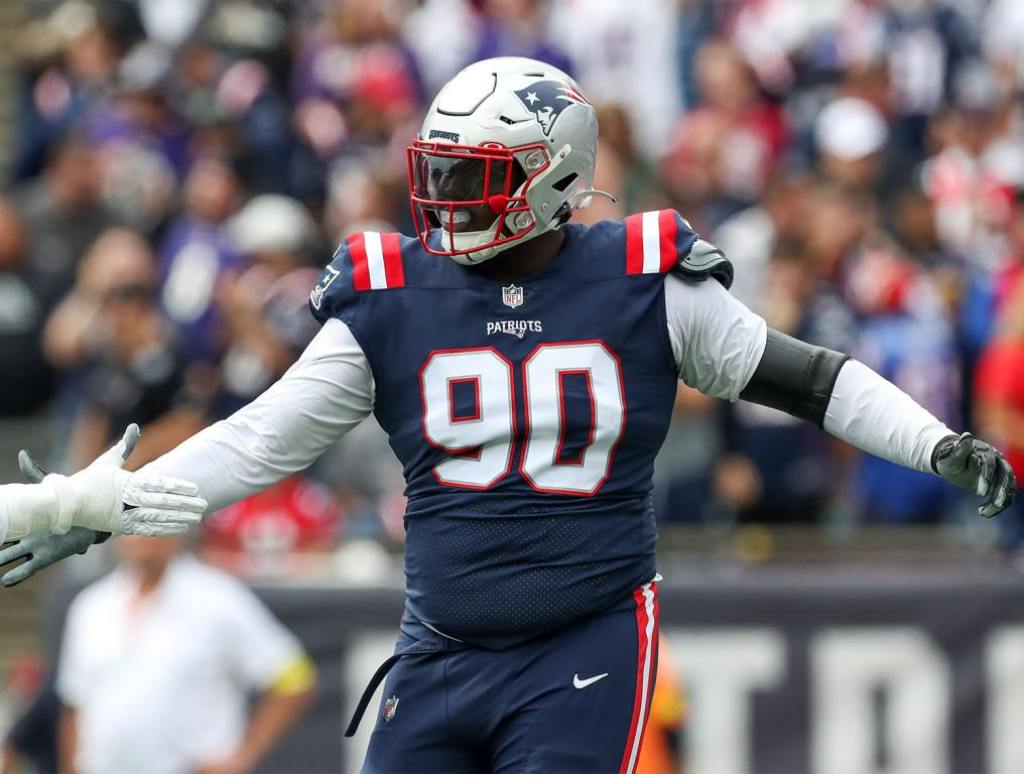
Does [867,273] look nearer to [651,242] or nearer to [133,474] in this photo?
[651,242]

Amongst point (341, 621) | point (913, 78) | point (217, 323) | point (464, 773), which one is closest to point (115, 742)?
point (341, 621)

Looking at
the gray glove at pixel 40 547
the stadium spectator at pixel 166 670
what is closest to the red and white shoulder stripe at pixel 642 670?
the gray glove at pixel 40 547

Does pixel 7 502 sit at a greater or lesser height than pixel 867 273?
→ greater

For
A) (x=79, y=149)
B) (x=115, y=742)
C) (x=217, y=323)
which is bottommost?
(x=115, y=742)

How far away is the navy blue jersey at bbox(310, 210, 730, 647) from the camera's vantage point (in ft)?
13.6

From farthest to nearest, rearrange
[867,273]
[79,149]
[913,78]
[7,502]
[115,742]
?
[913,78] < [79,149] < [867,273] < [115,742] < [7,502]

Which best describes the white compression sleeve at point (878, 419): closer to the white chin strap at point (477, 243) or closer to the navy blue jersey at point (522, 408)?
the navy blue jersey at point (522, 408)

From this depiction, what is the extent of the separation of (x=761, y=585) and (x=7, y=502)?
4.43 meters

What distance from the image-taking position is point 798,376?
4238mm

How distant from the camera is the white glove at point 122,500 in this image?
397 centimetres

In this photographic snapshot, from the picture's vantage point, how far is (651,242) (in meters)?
4.21

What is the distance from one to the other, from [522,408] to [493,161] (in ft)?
1.76

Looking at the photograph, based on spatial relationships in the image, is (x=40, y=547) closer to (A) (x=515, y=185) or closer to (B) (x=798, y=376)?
(A) (x=515, y=185)

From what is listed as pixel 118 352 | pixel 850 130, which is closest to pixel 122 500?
pixel 118 352
